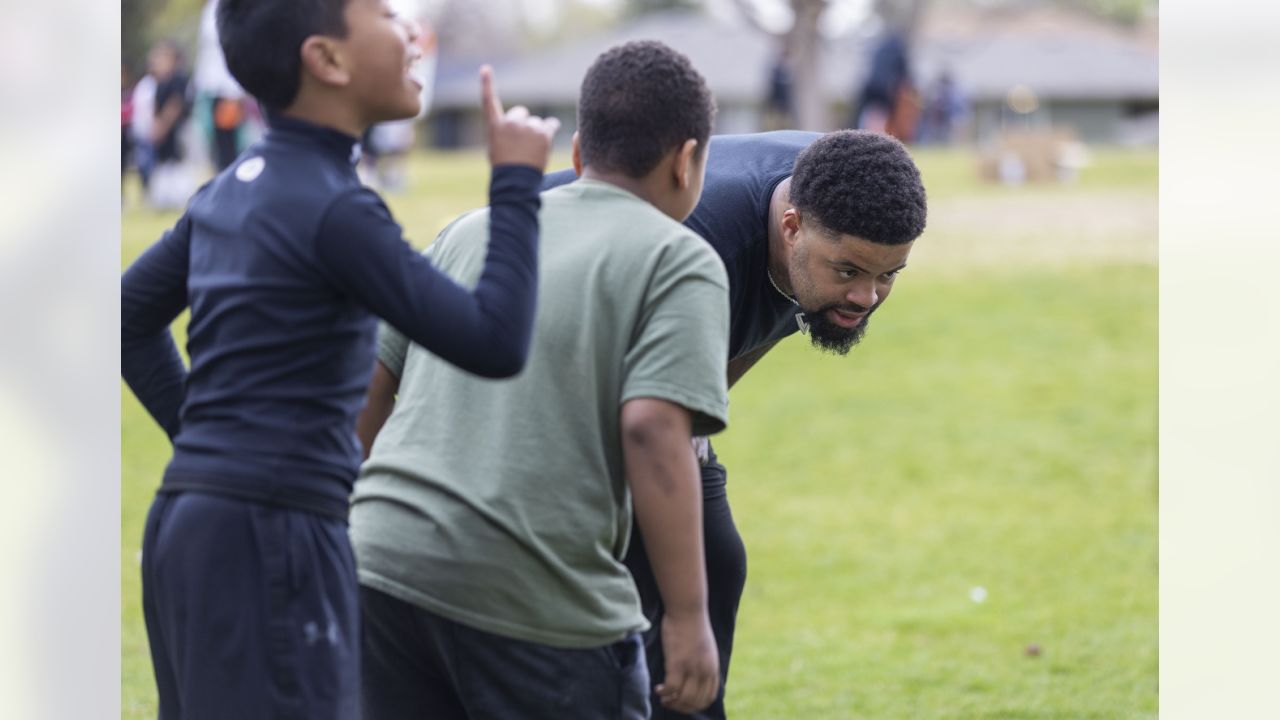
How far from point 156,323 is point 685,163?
89cm

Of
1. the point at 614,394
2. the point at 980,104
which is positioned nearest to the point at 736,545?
the point at 614,394

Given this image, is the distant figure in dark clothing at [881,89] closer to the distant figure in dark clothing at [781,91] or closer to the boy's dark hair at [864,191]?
the distant figure in dark clothing at [781,91]

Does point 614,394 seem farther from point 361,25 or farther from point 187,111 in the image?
point 187,111

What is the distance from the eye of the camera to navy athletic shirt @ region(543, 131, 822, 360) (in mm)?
3381

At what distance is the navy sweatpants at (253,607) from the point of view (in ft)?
7.37

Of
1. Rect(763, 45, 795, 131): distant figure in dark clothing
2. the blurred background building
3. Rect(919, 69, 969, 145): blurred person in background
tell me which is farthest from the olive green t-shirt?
Rect(919, 69, 969, 145): blurred person in background

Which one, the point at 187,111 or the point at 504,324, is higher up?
the point at 504,324

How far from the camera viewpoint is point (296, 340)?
7.39ft

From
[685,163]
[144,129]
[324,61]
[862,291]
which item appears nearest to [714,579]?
[862,291]

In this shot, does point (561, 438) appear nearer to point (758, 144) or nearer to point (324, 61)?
point (324, 61)

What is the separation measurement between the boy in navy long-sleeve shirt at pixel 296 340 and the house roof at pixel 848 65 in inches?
1954
